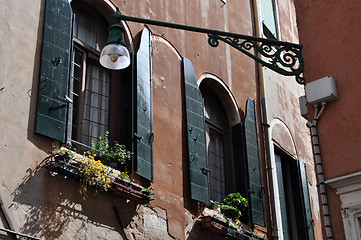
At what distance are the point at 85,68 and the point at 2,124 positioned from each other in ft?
6.79

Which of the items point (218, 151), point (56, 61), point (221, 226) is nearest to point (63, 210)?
point (56, 61)

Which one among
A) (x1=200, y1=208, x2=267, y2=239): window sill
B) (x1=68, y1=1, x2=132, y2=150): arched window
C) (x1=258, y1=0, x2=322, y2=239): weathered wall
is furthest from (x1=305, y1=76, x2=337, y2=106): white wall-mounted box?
(x1=258, y1=0, x2=322, y2=239): weathered wall

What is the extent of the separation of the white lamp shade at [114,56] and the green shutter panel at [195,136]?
3.22 m

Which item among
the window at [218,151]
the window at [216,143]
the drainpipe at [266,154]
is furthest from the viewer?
the drainpipe at [266,154]

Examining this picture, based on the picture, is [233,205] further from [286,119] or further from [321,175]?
[321,175]

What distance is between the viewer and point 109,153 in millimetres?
8047

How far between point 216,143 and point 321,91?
4.37 meters

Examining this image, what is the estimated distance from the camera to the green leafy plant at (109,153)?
8.00 metres

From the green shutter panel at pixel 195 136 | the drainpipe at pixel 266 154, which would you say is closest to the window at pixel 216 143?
the green shutter panel at pixel 195 136

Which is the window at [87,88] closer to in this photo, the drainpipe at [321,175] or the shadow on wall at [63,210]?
the shadow on wall at [63,210]

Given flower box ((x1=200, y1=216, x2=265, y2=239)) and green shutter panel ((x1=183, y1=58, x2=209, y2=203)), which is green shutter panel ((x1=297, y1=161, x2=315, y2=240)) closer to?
flower box ((x1=200, y1=216, x2=265, y2=239))

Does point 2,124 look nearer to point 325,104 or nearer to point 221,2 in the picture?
point 325,104

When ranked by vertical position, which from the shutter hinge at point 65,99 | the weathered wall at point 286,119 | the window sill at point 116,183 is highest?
the weathered wall at point 286,119

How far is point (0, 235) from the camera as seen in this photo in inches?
249
